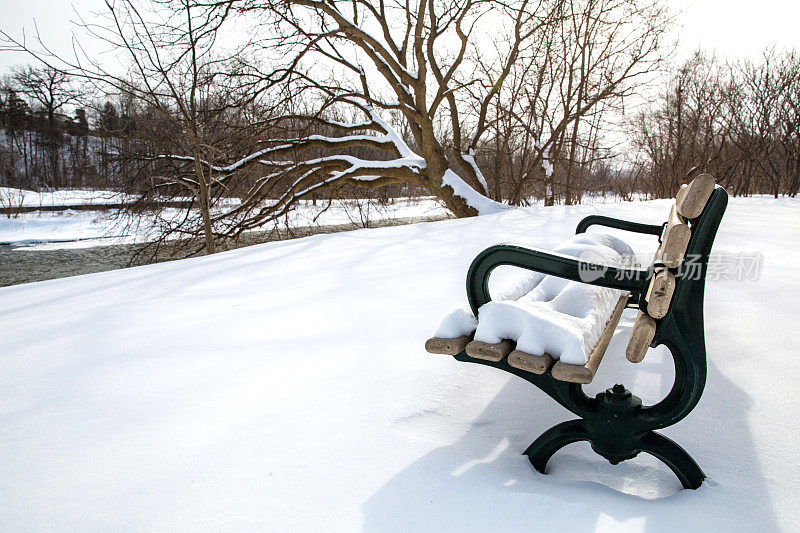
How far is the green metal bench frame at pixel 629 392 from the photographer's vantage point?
3.40 feet

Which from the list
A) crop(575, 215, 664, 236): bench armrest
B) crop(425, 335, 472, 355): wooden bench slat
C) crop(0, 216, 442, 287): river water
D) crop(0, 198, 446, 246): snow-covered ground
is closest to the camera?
crop(425, 335, 472, 355): wooden bench slat

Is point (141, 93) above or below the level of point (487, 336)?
above

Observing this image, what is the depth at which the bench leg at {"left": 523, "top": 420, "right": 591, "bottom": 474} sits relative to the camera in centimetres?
116

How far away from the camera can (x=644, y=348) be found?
41.6 inches

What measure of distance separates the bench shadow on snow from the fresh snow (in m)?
0.36

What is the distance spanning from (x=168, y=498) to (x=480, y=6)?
12.2 metres

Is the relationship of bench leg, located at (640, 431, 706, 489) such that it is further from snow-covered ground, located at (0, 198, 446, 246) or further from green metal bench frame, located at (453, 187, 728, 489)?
snow-covered ground, located at (0, 198, 446, 246)

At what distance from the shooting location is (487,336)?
1128 mm

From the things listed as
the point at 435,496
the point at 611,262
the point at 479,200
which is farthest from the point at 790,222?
the point at 435,496

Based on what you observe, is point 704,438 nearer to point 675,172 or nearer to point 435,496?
point 435,496

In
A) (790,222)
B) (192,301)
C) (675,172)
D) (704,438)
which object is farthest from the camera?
(675,172)

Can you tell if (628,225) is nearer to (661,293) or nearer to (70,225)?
(661,293)

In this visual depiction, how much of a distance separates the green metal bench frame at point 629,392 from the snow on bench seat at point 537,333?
0.06m

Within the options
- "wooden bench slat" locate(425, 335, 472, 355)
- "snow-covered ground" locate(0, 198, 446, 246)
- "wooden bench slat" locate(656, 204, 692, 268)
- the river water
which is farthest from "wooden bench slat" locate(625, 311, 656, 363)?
"snow-covered ground" locate(0, 198, 446, 246)
